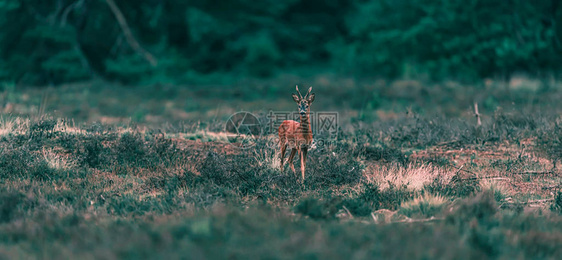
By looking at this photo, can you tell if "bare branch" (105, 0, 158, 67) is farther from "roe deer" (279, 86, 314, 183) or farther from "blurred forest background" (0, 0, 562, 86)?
"roe deer" (279, 86, 314, 183)

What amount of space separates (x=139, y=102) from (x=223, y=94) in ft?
14.1

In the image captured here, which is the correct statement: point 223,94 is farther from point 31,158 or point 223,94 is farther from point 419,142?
point 31,158

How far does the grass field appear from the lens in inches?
160

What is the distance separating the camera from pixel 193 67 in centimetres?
2672

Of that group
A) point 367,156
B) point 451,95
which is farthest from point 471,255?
point 451,95

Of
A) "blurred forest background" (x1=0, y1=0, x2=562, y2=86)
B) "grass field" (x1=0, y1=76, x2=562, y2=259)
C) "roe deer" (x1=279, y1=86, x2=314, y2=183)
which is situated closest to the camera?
"grass field" (x1=0, y1=76, x2=562, y2=259)

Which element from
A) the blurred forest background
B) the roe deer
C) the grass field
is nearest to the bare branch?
the blurred forest background

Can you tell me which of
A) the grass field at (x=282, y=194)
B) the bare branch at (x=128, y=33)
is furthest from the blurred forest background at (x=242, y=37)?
the grass field at (x=282, y=194)

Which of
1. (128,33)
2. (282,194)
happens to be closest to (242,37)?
(128,33)

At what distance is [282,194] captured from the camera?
22.2ft

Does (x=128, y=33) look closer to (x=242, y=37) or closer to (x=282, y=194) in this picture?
(x=242, y=37)

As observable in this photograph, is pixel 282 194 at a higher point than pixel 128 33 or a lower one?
lower

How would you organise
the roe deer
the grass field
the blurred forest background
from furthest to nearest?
the blurred forest background, the roe deer, the grass field

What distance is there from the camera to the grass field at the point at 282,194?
4059mm
